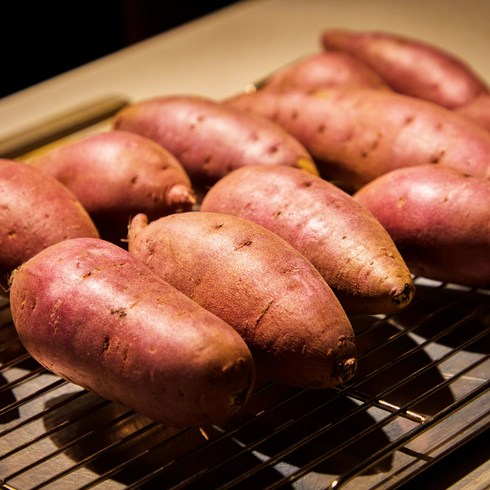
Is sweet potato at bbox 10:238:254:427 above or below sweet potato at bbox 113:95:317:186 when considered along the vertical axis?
below

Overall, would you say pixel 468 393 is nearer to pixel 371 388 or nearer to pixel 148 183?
pixel 371 388

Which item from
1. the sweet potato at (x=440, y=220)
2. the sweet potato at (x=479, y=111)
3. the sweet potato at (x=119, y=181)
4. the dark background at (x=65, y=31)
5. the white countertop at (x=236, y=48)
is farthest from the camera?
the dark background at (x=65, y=31)

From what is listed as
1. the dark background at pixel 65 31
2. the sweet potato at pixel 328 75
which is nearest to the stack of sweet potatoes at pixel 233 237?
the sweet potato at pixel 328 75

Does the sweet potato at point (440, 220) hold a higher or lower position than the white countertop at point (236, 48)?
lower

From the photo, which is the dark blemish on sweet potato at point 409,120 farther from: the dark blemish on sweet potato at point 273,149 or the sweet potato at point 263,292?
the sweet potato at point 263,292

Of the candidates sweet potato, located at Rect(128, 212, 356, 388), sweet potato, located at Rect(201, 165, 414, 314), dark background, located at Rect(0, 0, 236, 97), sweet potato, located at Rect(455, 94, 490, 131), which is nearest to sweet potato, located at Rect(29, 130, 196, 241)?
sweet potato, located at Rect(201, 165, 414, 314)

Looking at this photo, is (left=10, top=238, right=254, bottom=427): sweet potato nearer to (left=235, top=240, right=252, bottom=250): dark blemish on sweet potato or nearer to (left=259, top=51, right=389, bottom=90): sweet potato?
(left=235, top=240, right=252, bottom=250): dark blemish on sweet potato
